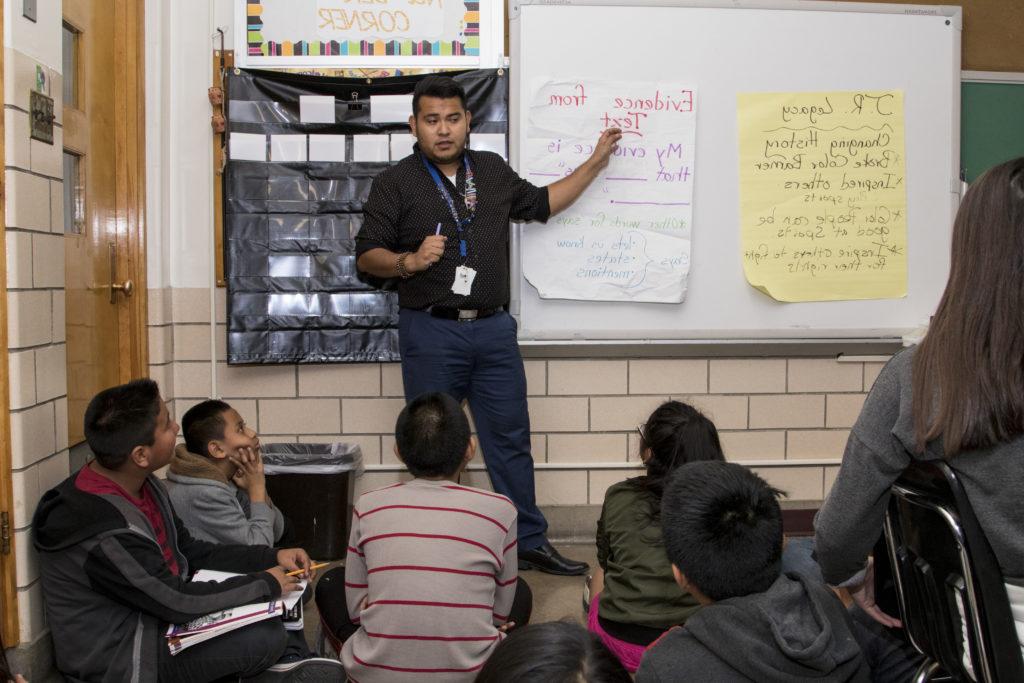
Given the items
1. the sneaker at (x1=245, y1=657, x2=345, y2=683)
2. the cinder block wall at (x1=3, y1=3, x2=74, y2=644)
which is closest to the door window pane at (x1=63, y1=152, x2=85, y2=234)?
the cinder block wall at (x1=3, y1=3, x2=74, y2=644)

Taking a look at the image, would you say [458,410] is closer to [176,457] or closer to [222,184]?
[176,457]

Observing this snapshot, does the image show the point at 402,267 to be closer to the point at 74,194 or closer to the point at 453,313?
the point at 453,313

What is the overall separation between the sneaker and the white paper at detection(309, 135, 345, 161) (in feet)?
6.55

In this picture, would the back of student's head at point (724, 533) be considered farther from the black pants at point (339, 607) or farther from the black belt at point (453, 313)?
the black belt at point (453, 313)

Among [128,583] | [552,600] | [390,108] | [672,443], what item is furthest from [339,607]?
[390,108]

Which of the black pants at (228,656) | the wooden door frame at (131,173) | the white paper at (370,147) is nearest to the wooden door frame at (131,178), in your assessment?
the wooden door frame at (131,173)

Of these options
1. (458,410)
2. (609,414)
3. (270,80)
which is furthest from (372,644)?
(270,80)

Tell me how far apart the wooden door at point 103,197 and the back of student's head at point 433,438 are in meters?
1.24

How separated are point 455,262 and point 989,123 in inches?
88.8

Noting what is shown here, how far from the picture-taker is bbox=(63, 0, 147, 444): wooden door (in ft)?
9.45

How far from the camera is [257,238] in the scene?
3.61m

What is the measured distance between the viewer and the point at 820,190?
369 centimetres

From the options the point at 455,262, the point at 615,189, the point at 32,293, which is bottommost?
the point at 32,293

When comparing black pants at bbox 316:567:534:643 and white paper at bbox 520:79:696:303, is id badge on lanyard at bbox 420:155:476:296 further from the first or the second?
black pants at bbox 316:567:534:643
